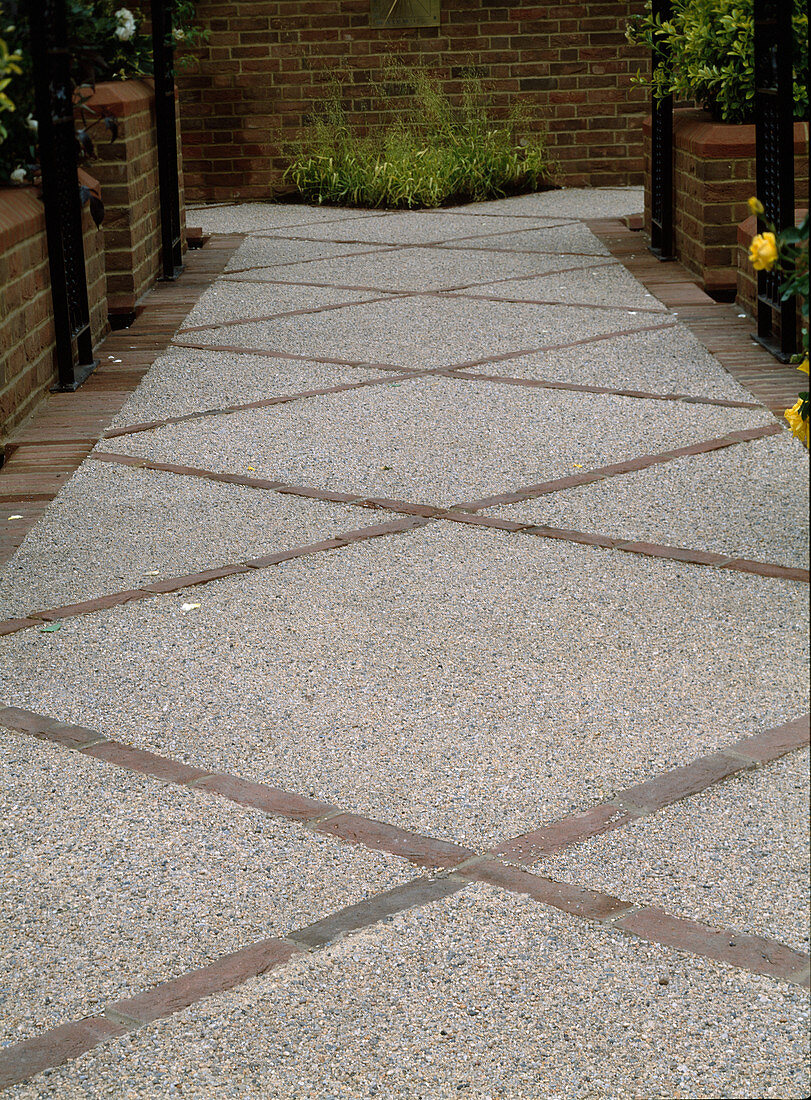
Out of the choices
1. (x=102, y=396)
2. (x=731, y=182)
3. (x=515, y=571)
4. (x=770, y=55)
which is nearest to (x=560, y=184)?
(x=731, y=182)

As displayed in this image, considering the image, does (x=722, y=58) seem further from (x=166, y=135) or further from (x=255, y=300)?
(x=166, y=135)

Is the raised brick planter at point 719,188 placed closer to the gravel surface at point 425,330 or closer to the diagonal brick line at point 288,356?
the gravel surface at point 425,330

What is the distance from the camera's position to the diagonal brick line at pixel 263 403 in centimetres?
584

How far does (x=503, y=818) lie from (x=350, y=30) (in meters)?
13.5

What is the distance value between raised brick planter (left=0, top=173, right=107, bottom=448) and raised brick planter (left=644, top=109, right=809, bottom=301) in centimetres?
386

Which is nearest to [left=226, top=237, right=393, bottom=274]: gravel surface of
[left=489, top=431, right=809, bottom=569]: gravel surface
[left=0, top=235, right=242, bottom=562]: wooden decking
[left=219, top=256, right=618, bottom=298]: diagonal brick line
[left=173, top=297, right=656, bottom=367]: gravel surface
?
[left=219, top=256, right=618, bottom=298]: diagonal brick line

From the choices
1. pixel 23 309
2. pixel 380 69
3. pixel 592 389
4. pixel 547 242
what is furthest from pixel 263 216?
pixel 592 389

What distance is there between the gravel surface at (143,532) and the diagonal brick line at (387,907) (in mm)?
1130

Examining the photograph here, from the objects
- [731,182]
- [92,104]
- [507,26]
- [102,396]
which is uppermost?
[507,26]

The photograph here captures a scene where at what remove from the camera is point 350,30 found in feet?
48.5

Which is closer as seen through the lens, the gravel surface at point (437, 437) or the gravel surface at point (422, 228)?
the gravel surface at point (437, 437)

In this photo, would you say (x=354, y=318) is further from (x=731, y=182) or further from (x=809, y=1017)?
(x=809, y=1017)

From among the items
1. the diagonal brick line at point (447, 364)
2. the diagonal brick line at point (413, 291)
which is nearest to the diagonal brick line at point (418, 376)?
the diagonal brick line at point (447, 364)

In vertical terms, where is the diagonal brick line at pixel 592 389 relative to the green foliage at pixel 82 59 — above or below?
below
